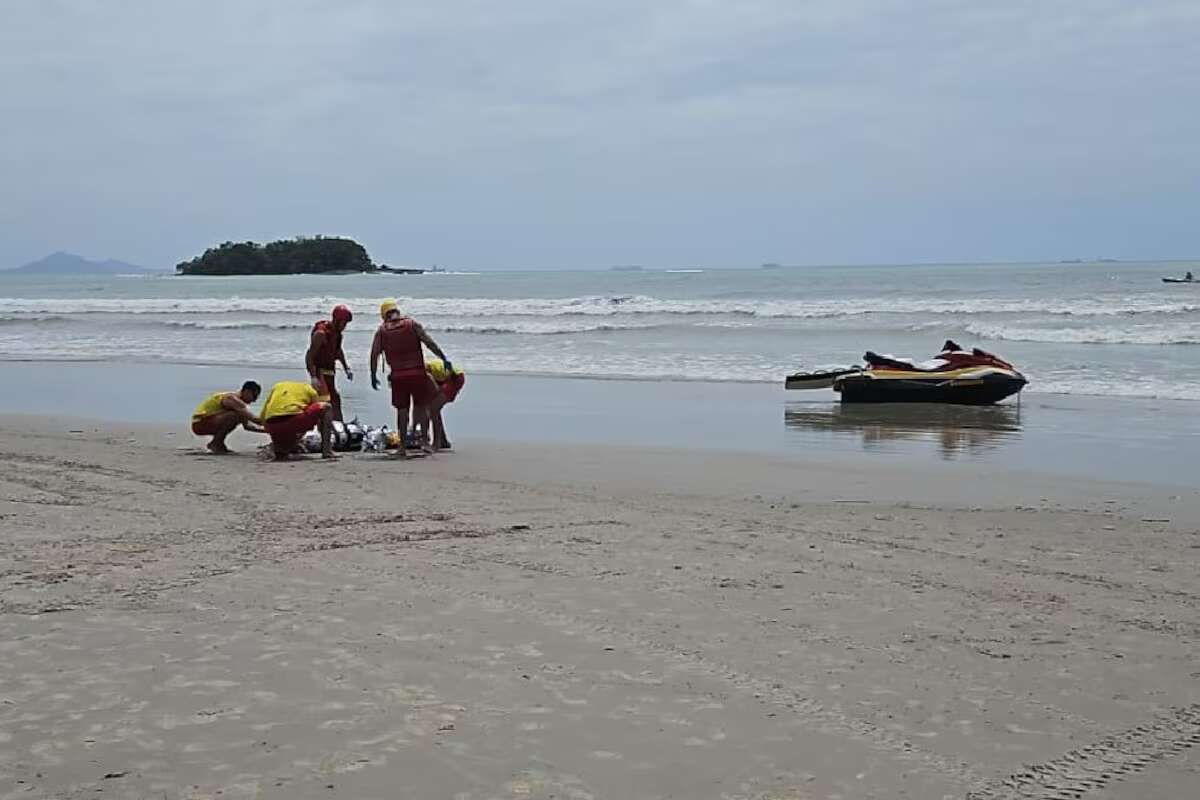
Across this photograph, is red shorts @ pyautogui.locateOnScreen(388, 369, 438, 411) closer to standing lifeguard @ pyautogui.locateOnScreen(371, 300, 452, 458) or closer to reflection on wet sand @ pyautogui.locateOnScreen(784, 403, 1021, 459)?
standing lifeguard @ pyautogui.locateOnScreen(371, 300, 452, 458)

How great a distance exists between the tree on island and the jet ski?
341 ft

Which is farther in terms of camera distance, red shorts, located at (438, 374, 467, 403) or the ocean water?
the ocean water

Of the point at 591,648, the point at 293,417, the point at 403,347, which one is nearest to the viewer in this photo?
the point at 591,648

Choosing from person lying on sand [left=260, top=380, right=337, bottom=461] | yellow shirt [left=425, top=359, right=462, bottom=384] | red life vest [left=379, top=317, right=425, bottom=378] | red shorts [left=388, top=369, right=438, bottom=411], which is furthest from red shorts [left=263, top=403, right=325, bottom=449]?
yellow shirt [left=425, top=359, right=462, bottom=384]

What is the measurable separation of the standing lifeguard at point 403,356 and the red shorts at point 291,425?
2.02ft

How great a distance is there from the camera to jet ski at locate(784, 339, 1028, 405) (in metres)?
15.7

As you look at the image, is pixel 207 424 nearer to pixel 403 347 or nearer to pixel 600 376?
pixel 403 347

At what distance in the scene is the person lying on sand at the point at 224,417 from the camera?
439 inches

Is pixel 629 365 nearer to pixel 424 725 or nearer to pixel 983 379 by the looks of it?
pixel 983 379

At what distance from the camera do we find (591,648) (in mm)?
4832

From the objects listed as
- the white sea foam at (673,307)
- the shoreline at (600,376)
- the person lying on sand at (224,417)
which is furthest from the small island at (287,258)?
the person lying on sand at (224,417)

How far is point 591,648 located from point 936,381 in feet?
39.5

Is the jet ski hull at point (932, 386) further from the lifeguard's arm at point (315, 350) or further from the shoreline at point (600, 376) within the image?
the lifeguard's arm at point (315, 350)

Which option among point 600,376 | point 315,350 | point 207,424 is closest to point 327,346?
point 315,350
